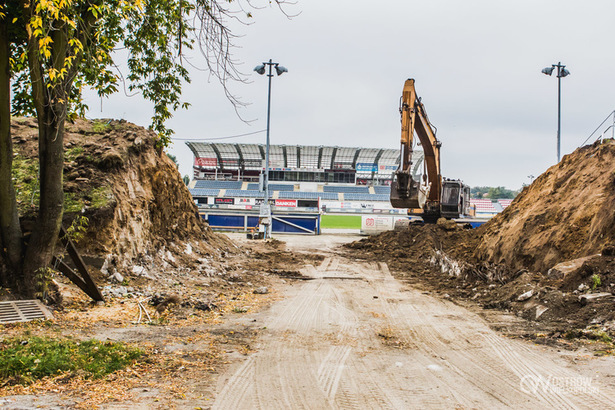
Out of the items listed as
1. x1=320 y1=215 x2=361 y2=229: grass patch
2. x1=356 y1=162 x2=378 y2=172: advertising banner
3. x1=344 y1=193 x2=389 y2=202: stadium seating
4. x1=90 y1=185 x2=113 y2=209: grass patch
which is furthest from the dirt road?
x1=356 y1=162 x2=378 y2=172: advertising banner

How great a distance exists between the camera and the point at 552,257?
10203 mm

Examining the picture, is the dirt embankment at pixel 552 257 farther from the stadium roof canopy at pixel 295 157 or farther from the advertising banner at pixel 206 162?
the advertising banner at pixel 206 162

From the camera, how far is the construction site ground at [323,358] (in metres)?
4.14

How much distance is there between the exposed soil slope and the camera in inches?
389

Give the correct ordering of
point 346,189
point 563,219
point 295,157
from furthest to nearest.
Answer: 1. point 295,157
2. point 346,189
3. point 563,219

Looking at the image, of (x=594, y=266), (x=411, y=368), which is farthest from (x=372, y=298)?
(x=411, y=368)

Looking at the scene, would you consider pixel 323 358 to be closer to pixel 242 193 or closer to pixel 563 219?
pixel 563 219

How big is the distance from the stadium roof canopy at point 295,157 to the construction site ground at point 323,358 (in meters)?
66.0

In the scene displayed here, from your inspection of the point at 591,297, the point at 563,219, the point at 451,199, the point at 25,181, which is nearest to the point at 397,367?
the point at 591,297

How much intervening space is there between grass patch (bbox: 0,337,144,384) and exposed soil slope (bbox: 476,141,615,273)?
8.92 meters

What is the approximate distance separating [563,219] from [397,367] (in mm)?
7968

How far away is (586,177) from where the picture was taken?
1208cm

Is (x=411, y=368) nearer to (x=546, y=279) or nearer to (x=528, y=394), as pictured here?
(x=528, y=394)

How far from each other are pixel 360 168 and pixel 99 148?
68355 millimetres
